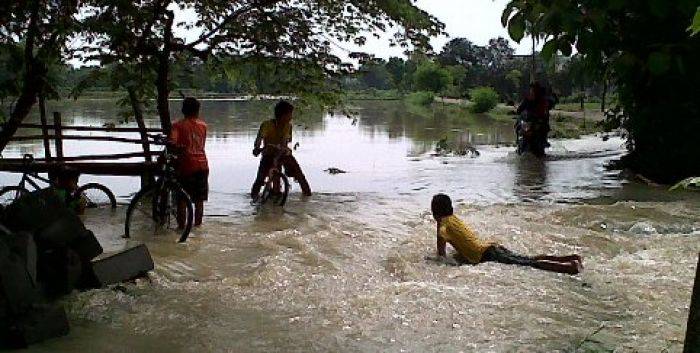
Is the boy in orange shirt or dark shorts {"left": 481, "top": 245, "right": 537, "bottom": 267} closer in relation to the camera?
dark shorts {"left": 481, "top": 245, "right": 537, "bottom": 267}

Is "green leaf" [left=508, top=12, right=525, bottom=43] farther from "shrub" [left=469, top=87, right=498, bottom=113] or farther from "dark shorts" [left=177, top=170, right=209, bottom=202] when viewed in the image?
"shrub" [left=469, top=87, right=498, bottom=113]

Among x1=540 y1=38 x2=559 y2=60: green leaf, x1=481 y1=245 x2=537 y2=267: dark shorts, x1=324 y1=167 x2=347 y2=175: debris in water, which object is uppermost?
x1=540 y1=38 x2=559 y2=60: green leaf

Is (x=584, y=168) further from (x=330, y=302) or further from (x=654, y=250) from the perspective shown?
(x=330, y=302)

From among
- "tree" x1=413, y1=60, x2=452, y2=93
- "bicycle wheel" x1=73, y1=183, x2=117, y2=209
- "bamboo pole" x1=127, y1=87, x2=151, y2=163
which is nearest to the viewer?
"bicycle wheel" x1=73, y1=183, x2=117, y2=209

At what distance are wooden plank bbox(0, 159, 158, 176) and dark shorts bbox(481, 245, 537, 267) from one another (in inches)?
227

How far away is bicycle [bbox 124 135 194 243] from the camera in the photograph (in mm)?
9133

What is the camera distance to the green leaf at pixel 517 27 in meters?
3.19

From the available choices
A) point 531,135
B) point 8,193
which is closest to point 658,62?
point 8,193

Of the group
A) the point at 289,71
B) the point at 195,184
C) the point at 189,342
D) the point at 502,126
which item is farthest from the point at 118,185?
the point at 502,126

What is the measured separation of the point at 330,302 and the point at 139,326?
→ 1616 millimetres

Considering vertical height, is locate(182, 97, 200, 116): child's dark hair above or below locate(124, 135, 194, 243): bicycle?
above

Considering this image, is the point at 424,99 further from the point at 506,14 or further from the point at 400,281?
the point at 506,14

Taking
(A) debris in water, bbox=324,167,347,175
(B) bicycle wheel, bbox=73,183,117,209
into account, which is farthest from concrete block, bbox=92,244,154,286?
(A) debris in water, bbox=324,167,347,175

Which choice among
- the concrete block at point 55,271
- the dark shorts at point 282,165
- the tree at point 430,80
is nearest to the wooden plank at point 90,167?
the dark shorts at point 282,165
